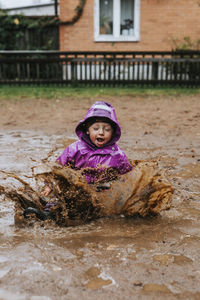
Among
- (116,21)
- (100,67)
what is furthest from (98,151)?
(116,21)

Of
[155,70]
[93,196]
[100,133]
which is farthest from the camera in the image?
[155,70]

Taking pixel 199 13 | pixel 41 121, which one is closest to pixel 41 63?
pixel 41 121

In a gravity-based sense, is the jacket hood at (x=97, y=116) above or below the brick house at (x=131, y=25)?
below

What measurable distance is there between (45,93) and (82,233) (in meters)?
10.2

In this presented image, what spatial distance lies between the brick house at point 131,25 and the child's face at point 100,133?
14.2 m

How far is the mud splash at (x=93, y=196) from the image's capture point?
11.7ft

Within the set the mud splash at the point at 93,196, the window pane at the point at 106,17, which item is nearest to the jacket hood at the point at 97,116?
the mud splash at the point at 93,196

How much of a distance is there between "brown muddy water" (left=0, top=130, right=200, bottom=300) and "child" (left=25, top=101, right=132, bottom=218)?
518 millimetres

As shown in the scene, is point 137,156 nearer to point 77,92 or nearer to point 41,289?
point 41,289

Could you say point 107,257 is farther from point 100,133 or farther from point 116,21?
point 116,21

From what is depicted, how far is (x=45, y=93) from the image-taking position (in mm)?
13062

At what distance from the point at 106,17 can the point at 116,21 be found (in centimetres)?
49

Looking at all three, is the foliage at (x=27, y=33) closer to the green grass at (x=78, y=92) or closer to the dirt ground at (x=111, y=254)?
the green grass at (x=78, y=92)

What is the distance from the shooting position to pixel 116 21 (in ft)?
59.0
